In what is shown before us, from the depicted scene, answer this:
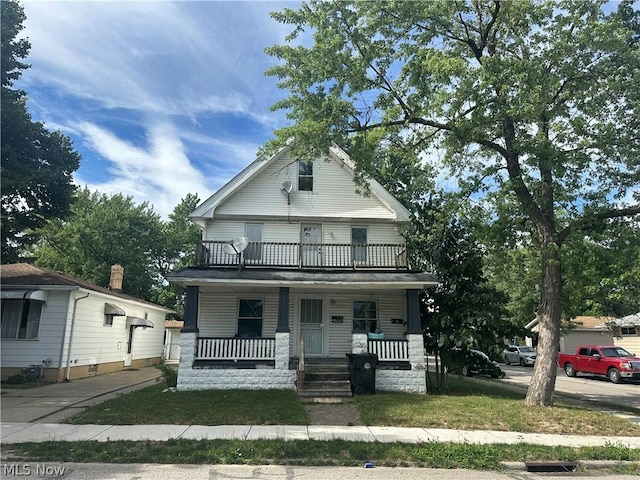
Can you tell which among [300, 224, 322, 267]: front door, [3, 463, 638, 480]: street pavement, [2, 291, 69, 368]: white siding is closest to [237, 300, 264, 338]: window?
[300, 224, 322, 267]: front door

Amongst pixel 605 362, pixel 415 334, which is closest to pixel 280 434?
pixel 415 334

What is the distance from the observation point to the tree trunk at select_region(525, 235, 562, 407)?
411 inches

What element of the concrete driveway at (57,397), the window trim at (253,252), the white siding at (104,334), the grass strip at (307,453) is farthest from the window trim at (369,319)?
the white siding at (104,334)

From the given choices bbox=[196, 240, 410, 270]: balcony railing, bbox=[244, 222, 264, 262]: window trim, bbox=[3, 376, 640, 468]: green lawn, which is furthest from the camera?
bbox=[244, 222, 264, 262]: window trim

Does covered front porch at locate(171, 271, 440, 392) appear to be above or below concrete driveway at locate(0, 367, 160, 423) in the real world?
above

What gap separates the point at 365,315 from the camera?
628 inches

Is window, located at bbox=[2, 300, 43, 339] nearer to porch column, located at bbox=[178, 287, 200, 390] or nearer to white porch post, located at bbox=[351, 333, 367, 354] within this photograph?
porch column, located at bbox=[178, 287, 200, 390]

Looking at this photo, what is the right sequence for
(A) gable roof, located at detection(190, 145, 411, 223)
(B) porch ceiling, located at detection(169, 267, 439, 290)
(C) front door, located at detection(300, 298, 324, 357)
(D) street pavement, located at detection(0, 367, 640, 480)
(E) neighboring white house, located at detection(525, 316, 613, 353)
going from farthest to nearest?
1. (E) neighboring white house, located at detection(525, 316, 613, 353)
2. (A) gable roof, located at detection(190, 145, 411, 223)
3. (C) front door, located at detection(300, 298, 324, 357)
4. (B) porch ceiling, located at detection(169, 267, 439, 290)
5. (D) street pavement, located at detection(0, 367, 640, 480)

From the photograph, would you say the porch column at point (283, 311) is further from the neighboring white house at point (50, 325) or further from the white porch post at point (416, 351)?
the neighboring white house at point (50, 325)

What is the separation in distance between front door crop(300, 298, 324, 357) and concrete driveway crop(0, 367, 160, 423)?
5.96 meters

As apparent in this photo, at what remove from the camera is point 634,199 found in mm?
11141

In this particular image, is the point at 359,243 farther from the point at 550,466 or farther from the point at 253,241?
the point at 550,466

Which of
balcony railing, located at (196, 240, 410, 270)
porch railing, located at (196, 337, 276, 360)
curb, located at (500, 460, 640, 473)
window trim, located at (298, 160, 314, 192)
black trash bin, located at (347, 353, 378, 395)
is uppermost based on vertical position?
window trim, located at (298, 160, 314, 192)

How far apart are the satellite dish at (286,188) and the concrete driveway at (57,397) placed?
8662 mm
